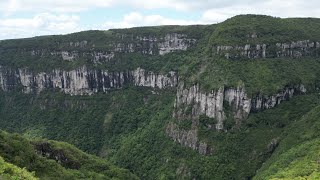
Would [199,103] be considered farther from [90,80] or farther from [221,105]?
[90,80]

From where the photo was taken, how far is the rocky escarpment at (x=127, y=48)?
169m

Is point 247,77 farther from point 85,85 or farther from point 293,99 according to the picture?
point 85,85

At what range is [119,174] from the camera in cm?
8550

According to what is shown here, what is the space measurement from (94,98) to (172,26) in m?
40.8

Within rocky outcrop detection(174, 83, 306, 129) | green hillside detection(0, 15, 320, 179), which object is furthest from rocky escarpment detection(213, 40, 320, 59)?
rocky outcrop detection(174, 83, 306, 129)

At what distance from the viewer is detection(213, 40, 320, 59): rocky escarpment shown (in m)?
127

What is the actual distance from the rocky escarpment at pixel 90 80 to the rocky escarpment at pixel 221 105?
3374cm

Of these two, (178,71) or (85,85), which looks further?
(85,85)

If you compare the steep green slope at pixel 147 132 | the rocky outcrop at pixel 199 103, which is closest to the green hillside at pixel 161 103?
the steep green slope at pixel 147 132

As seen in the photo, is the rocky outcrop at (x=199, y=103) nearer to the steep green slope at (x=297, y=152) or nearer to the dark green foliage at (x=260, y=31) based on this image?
the dark green foliage at (x=260, y=31)

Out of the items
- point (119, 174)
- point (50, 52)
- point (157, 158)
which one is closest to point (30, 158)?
point (119, 174)

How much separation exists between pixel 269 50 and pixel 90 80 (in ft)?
229

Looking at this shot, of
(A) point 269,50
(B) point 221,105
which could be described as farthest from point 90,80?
(A) point 269,50

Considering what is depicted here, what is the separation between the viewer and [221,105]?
118 meters
